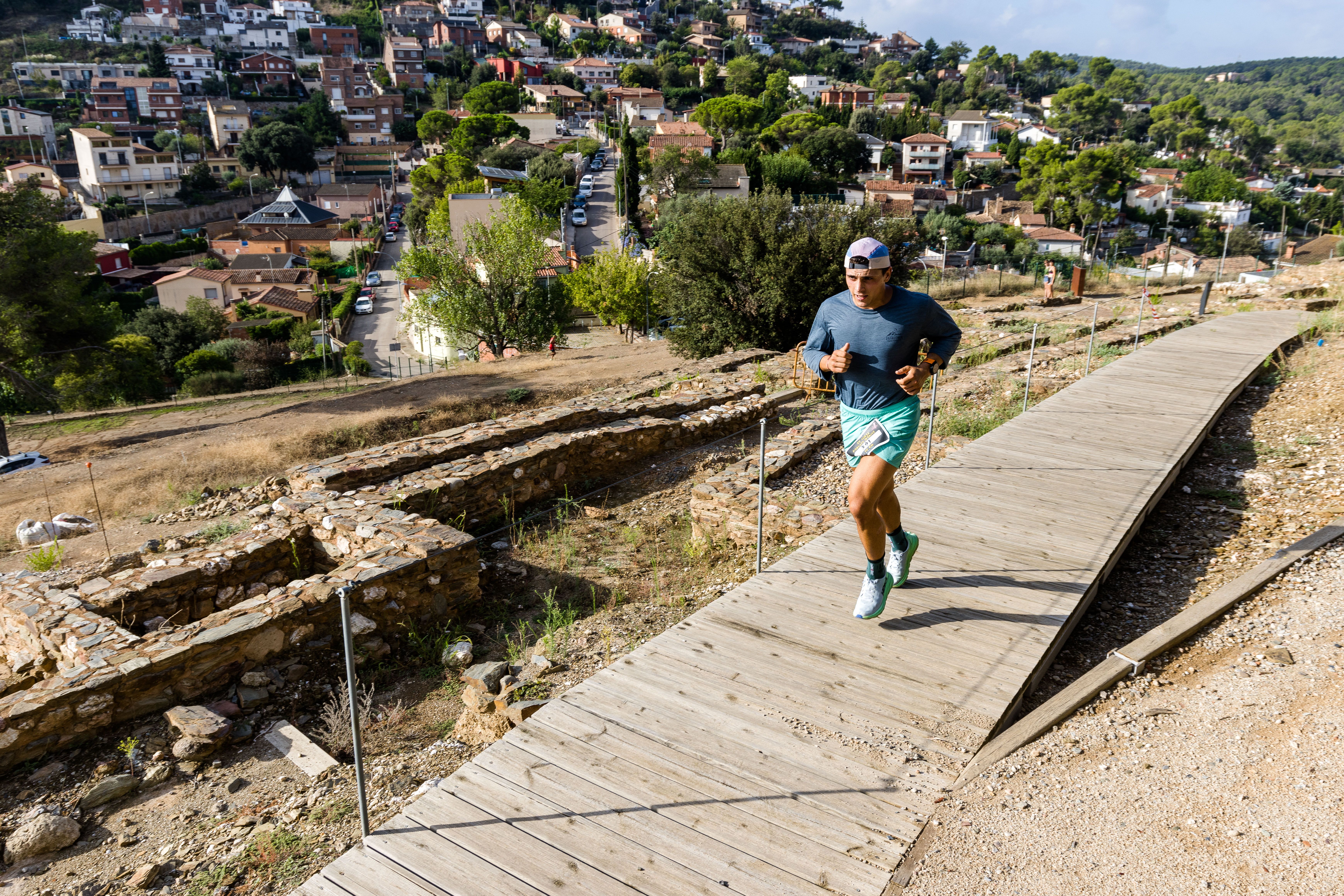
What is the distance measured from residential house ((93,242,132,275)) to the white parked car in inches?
1858

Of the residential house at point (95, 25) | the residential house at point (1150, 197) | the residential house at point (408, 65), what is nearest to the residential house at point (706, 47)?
the residential house at point (408, 65)

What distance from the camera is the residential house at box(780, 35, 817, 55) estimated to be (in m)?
172

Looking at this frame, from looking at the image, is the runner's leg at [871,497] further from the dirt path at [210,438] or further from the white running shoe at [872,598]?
the dirt path at [210,438]

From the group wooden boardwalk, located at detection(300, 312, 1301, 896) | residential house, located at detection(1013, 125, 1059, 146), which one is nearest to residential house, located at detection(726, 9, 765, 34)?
residential house, located at detection(1013, 125, 1059, 146)

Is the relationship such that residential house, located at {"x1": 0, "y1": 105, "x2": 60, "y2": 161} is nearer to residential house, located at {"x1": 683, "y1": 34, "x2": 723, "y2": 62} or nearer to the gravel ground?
residential house, located at {"x1": 683, "y1": 34, "x2": 723, "y2": 62}

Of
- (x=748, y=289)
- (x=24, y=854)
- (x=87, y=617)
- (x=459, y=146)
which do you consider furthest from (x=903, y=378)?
(x=459, y=146)

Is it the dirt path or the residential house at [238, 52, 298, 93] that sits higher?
the residential house at [238, 52, 298, 93]

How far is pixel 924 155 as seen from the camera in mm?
101875

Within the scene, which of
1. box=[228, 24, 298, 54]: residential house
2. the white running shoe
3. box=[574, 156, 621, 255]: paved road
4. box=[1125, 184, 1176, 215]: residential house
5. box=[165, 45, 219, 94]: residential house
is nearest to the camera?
the white running shoe

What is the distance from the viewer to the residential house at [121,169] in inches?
3073

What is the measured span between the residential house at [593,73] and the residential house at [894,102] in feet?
143

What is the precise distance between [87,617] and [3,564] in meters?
5.46

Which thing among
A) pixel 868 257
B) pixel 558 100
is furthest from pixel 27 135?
pixel 868 257

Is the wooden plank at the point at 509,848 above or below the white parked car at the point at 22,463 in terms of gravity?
above
